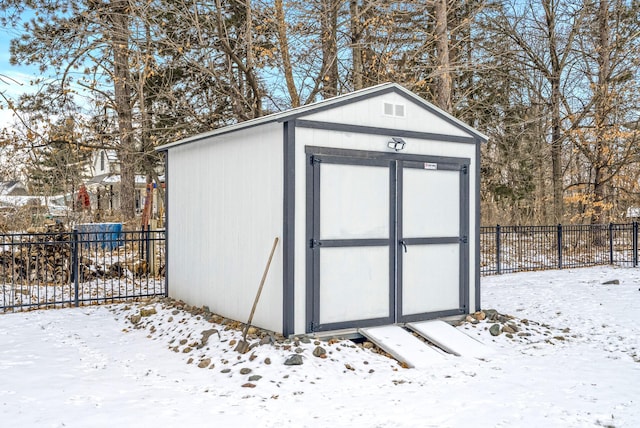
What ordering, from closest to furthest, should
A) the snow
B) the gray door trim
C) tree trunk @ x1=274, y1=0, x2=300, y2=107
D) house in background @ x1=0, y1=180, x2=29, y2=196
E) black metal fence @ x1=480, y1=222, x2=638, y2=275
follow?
1. the snow
2. the gray door trim
3. tree trunk @ x1=274, y1=0, x2=300, y2=107
4. black metal fence @ x1=480, y1=222, x2=638, y2=275
5. house in background @ x1=0, y1=180, x2=29, y2=196

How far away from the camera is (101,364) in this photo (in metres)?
6.04

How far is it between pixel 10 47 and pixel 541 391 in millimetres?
12922

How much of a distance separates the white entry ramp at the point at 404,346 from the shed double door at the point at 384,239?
0.60ft

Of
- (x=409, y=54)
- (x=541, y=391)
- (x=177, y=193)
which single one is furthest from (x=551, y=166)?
(x=541, y=391)

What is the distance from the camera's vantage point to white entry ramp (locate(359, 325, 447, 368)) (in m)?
5.87

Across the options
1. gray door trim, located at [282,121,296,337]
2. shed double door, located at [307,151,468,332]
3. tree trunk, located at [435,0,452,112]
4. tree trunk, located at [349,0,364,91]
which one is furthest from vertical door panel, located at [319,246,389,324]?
tree trunk, located at [435,0,452,112]

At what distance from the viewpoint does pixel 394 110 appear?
22.7 ft

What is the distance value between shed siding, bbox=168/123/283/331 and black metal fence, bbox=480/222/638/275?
7502 millimetres

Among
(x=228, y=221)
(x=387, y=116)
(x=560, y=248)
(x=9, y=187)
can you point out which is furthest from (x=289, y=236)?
(x=9, y=187)

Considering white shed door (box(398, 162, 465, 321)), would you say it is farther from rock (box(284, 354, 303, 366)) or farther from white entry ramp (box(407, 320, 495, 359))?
rock (box(284, 354, 303, 366))

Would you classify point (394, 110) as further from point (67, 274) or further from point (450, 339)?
point (67, 274)

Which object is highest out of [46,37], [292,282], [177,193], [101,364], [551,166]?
[46,37]

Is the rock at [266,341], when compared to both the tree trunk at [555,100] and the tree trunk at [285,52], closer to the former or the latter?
the tree trunk at [285,52]

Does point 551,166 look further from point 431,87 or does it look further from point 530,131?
point 431,87
